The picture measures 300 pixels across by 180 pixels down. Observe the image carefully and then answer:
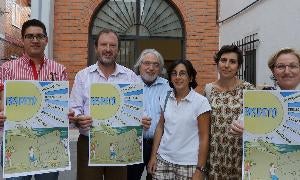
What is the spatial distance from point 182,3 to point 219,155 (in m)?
7.66

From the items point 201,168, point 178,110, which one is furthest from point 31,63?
point 201,168

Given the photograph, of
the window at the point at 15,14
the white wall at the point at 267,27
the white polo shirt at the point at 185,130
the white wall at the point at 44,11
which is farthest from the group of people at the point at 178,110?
Result: the window at the point at 15,14

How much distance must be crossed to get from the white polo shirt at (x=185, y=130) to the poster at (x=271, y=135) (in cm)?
43

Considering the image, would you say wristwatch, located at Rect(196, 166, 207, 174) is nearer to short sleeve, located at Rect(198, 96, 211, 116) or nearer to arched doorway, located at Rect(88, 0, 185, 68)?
short sleeve, located at Rect(198, 96, 211, 116)

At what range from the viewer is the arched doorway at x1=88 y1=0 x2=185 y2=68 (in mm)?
10609

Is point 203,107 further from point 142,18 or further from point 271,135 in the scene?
point 142,18

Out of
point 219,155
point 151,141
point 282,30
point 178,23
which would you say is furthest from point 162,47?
point 219,155

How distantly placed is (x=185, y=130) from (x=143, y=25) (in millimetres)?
7717

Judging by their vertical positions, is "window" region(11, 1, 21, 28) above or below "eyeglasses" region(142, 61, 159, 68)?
above

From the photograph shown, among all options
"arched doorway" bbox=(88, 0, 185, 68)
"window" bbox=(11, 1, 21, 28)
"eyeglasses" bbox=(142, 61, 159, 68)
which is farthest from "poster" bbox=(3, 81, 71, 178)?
"window" bbox=(11, 1, 21, 28)

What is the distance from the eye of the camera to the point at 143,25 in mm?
10758

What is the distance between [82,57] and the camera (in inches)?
402

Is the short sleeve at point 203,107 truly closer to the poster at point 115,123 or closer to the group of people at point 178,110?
the group of people at point 178,110

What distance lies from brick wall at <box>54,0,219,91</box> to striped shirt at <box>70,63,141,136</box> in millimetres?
6685
